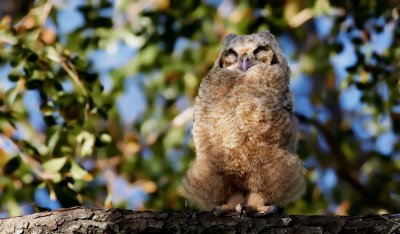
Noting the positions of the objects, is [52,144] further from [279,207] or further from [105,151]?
[105,151]

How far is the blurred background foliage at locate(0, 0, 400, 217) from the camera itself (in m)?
4.91

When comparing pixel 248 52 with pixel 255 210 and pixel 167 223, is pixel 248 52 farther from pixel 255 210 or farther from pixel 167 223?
pixel 167 223

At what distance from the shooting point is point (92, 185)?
7344mm

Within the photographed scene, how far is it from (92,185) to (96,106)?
2574 millimetres

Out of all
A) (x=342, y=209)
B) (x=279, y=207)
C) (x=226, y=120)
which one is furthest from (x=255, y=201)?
(x=342, y=209)

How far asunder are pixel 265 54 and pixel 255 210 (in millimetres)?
1083

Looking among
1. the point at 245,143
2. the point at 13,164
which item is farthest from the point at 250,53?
the point at 13,164

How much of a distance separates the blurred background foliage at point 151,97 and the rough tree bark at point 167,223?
0.70 meters

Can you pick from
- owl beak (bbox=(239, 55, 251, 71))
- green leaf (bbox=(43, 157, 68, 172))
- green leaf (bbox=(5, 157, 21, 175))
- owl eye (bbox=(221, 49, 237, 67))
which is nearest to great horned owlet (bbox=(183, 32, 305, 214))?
owl beak (bbox=(239, 55, 251, 71))

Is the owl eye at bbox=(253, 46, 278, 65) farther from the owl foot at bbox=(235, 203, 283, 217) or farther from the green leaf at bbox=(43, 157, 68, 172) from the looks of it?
the green leaf at bbox=(43, 157, 68, 172)

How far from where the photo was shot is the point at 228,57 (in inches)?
186

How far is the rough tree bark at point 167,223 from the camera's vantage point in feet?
11.6

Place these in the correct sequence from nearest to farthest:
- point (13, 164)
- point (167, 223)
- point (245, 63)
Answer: point (167, 223) → point (245, 63) → point (13, 164)

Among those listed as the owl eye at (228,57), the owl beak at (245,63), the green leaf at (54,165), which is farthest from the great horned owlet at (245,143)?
the green leaf at (54,165)
